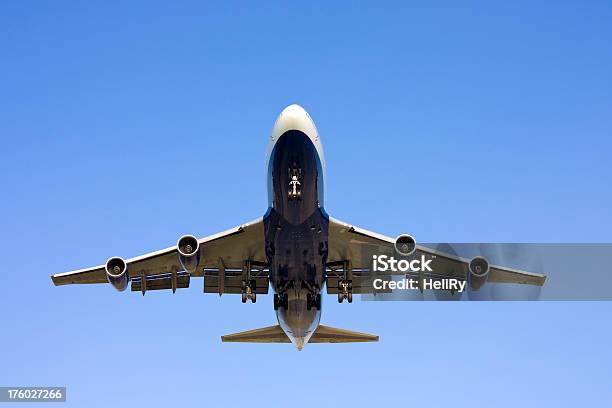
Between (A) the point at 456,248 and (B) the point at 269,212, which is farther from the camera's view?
(A) the point at 456,248

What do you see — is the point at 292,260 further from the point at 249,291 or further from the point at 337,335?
the point at 337,335

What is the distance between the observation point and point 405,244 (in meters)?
31.8

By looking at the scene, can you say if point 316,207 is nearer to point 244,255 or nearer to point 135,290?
point 244,255

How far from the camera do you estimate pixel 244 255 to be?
3606 centimetres

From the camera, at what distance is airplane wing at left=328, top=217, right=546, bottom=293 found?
34688 mm

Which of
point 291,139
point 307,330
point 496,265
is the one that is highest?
point 291,139

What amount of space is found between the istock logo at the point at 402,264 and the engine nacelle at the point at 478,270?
2.80 m

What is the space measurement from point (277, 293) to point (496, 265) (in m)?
9.54

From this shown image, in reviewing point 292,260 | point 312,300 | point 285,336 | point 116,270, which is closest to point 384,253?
point 312,300

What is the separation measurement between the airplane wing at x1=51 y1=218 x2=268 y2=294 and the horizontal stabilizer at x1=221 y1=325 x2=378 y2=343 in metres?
1.94

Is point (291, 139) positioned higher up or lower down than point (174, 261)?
higher up

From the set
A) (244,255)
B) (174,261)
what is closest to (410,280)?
(244,255)

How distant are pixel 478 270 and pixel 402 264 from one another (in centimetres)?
368
